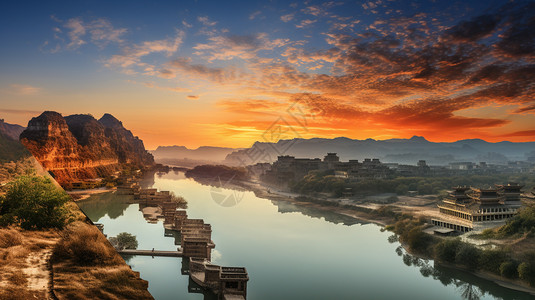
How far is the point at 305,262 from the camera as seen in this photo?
22.1 meters

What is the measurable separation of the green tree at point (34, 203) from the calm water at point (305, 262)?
1432 cm

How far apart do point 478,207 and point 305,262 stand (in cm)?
1314

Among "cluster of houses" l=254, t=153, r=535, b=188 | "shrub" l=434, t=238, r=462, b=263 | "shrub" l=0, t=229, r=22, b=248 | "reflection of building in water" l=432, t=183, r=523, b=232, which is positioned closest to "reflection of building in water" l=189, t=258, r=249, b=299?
"shrub" l=434, t=238, r=462, b=263

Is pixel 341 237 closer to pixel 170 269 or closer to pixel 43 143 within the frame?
pixel 170 269

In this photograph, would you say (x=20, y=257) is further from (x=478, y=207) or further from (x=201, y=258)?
(x=478, y=207)

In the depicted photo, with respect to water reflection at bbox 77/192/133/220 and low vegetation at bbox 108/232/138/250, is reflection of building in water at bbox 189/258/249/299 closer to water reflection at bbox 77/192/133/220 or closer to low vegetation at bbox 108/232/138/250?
low vegetation at bbox 108/232/138/250

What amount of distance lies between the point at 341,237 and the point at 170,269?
1538 centimetres

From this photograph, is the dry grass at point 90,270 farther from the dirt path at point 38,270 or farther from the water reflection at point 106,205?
the water reflection at point 106,205

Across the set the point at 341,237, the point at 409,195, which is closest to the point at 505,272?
the point at 341,237

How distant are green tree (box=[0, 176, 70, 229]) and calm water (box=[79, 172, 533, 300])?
47.0ft

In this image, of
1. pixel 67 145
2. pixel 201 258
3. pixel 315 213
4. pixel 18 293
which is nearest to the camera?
pixel 18 293

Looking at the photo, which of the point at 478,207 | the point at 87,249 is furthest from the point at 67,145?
the point at 478,207

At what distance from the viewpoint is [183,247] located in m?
21.4

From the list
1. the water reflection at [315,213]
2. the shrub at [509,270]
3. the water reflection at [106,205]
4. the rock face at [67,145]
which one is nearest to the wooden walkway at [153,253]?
the water reflection at [106,205]
